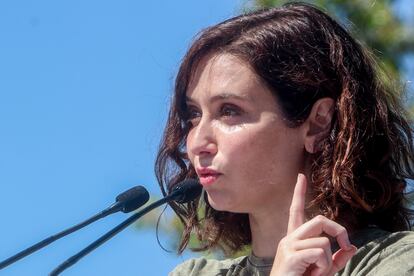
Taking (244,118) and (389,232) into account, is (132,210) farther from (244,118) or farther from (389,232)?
(389,232)

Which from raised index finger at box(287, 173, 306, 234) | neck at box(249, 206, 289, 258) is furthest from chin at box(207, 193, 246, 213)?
raised index finger at box(287, 173, 306, 234)

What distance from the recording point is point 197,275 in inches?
147

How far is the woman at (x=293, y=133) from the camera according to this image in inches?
133

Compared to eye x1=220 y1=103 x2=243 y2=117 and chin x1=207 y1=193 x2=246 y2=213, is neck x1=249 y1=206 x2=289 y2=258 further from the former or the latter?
eye x1=220 y1=103 x2=243 y2=117

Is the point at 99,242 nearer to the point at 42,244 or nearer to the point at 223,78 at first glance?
the point at 42,244

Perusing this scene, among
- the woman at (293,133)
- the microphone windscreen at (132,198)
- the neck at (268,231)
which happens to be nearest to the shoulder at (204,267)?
the woman at (293,133)

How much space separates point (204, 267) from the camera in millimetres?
3779

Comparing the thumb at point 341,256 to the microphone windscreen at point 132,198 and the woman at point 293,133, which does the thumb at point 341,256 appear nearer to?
the woman at point 293,133

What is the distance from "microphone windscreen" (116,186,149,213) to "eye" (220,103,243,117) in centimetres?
33

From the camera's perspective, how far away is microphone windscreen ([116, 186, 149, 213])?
3355mm

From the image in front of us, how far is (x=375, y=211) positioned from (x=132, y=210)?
2.39ft

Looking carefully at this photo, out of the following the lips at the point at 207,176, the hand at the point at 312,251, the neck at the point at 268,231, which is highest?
the lips at the point at 207,176

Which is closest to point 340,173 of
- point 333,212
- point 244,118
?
point 333,212

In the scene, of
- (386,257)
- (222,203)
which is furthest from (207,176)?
(386,257)
